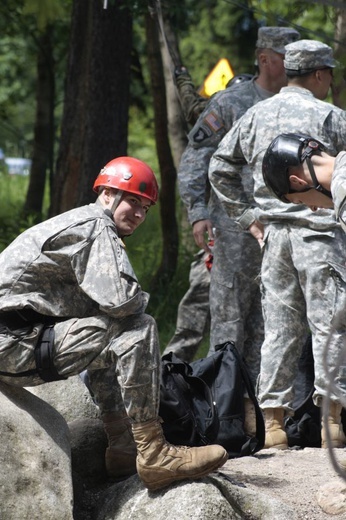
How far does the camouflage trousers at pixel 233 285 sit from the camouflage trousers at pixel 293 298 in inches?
27.5

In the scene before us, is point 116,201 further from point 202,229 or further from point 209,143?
point 209,143

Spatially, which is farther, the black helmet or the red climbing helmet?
the red climbing helmet

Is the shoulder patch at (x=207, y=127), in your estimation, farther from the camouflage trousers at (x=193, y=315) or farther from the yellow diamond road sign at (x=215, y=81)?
the yellow diamond road sign at (x=215, y=81)

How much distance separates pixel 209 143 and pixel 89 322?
270 centimetres

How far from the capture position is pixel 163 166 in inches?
409

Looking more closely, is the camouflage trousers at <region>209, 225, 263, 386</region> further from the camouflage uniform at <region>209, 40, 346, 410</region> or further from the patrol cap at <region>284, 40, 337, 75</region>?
the patrol cap at <region>284, 40, 337, 75</region>

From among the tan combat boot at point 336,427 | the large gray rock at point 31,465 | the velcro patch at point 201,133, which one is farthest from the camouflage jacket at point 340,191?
the velcro patch at point 201,133

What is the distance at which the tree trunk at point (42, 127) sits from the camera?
46.9 feet

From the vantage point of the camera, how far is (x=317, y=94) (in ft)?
20.4

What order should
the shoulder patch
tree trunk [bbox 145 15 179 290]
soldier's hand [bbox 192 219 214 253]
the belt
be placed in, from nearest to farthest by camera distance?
the belt → soldier's hand [bbox 192 219 214 253] → the shoulder patch → tree trunk [bbox 145 15 179 290]

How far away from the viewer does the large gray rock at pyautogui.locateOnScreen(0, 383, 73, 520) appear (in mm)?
4488

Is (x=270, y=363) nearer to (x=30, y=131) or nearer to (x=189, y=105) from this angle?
(x=189, y=105)

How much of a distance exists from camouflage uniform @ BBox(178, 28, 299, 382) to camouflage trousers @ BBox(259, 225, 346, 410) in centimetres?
61

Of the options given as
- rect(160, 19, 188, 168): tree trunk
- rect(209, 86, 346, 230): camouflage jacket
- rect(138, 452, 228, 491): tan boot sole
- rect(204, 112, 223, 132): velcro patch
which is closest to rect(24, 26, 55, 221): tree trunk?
rect(160, 19, 188, 168): tree trunk
